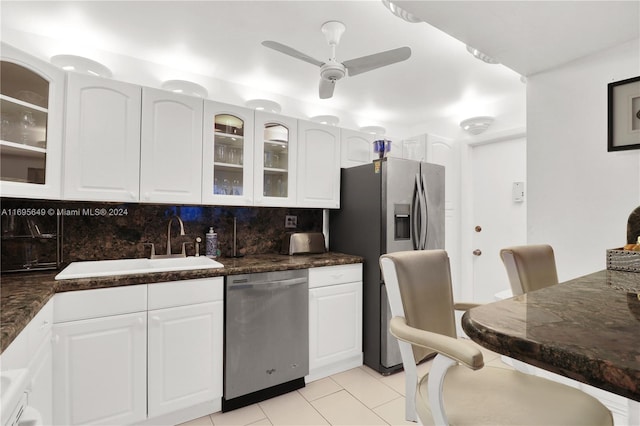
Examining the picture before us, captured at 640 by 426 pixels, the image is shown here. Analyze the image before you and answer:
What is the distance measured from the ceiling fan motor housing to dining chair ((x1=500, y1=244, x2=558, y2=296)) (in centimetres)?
147

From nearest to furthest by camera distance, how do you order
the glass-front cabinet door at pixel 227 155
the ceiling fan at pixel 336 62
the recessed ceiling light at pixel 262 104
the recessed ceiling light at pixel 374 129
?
the ceiling fan at pixel 336 62, the glass-front cabinet door at pixel 227 155, the recessed ceiling light at pixel 262 104, the recessed ceiling light at pixel 374 129

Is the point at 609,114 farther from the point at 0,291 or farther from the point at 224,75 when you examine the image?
the point at 0,291

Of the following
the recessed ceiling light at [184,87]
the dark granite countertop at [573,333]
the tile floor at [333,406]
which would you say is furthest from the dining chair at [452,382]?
the recessed ceiling light at [184,87]

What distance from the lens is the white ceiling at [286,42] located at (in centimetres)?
185

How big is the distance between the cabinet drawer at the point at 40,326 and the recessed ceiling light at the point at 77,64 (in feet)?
4.98

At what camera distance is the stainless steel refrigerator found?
2.63 metres

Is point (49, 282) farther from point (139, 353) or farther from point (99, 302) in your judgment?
point (139, 353)

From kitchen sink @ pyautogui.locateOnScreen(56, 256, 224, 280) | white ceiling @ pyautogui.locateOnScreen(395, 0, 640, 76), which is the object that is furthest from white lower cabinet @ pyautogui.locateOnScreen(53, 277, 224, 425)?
white ceiling @ pyautogui.locateOnScreen(395, 0, 640, 76)

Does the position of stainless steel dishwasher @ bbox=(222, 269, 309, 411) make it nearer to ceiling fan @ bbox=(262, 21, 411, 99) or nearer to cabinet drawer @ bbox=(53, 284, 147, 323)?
cabinet drawer @ bbox=(53, 284, 147, 323)

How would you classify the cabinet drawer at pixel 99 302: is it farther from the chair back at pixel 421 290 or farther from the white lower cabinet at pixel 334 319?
the chair back at pixel 421 290

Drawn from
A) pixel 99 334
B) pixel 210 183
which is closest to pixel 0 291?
pixel 99 334

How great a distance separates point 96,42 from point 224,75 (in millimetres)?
947

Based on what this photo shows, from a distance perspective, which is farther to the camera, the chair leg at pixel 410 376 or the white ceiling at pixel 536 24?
the white ceiling at pixel 536 24

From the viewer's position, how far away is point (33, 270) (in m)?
1.99
